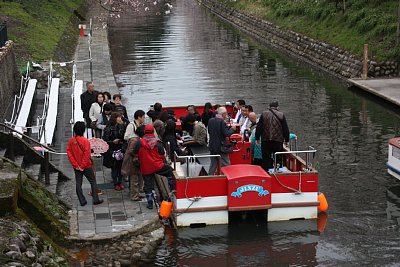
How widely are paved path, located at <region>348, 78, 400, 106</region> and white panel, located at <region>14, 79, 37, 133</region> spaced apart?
488 inches

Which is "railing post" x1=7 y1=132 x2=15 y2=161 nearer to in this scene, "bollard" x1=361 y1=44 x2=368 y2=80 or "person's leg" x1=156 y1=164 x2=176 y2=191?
"person's leg" x1=156 y1=164 x2=176 y2=191

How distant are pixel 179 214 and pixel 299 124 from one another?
33.1 feet

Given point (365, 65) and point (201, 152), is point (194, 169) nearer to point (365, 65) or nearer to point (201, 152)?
point (201, 152)

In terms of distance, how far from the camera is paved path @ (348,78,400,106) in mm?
27125

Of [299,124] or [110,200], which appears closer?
[110,200]

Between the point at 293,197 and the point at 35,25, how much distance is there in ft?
99.1

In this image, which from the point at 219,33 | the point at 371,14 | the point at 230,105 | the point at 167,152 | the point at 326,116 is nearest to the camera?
the point at 167,152

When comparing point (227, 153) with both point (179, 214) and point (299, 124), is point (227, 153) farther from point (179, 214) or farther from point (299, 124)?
point (299, 124)

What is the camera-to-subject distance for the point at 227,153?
49.1ft

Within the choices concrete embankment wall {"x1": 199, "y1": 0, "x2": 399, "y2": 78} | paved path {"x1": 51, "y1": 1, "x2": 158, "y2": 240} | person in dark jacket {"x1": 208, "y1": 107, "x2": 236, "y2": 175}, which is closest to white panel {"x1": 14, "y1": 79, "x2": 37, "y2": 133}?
paved path {"x1": 51, "y1": 1, "x2": 158, "y2": 240}

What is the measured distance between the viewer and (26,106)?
21.2 metres

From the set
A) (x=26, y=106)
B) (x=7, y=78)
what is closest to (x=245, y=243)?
(x=26, y=106)

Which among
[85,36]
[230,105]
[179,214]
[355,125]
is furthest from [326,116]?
[85,36]

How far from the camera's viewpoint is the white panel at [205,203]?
13992 millimetres
